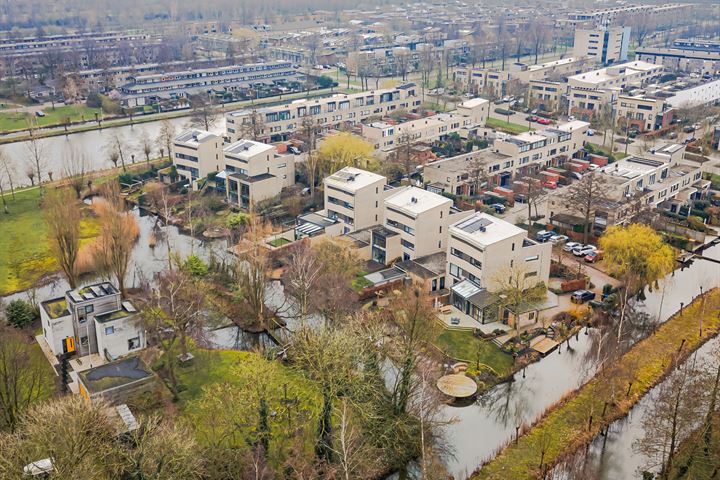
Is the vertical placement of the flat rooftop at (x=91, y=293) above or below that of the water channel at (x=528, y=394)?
above

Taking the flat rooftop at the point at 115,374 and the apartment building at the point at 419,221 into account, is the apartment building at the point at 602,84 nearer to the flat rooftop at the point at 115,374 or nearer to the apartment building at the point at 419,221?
the apartment building at the point at 419,221

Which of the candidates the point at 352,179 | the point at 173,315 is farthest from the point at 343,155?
the point at 173,315

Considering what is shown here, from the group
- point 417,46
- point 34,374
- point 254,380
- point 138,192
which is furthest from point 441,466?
point 417,46

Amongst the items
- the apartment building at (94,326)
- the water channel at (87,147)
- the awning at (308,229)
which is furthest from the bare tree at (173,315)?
the water channel at (87,147)

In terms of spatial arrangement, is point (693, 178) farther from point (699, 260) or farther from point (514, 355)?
point (514, 355)

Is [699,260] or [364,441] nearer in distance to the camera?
[364,441]
